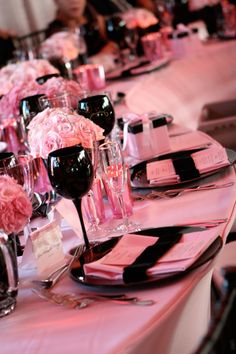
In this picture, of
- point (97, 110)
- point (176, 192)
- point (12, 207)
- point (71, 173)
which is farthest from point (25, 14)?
point (12, 207)

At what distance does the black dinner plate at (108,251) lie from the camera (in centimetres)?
132

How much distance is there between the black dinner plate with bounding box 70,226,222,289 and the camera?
4.34ft

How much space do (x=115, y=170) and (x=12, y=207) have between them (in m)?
0.41

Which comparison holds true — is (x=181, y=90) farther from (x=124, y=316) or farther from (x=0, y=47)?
(x=124, y=316)

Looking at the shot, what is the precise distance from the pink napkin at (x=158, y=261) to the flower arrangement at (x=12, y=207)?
0.17m

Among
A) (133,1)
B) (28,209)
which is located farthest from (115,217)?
(133,1)

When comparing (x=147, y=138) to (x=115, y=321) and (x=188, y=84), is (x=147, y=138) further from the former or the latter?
(x=188, y=84)

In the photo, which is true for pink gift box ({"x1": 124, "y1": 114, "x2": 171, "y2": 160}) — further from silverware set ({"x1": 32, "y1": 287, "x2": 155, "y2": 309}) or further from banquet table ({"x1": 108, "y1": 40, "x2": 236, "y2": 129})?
banquet table ({"x1": 108, "y1": 40, "x2": 236, "y2": 129})

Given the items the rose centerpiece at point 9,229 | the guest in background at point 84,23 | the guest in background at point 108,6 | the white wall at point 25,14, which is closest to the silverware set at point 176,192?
the rose centerpiece at point 9,229

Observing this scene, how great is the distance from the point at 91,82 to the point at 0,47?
1684 mm

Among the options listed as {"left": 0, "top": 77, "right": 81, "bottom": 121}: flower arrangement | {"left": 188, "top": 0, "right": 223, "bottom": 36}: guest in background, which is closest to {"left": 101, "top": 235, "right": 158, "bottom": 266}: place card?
{"left": 0, "top": 77, "right": 81, "bottom": 121}: flower arrangement

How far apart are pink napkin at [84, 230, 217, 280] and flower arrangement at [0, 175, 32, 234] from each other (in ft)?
0.56

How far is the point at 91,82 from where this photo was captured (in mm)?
3680

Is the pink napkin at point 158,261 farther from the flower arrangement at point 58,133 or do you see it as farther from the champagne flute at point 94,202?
the flower arrangement at point 58,133
